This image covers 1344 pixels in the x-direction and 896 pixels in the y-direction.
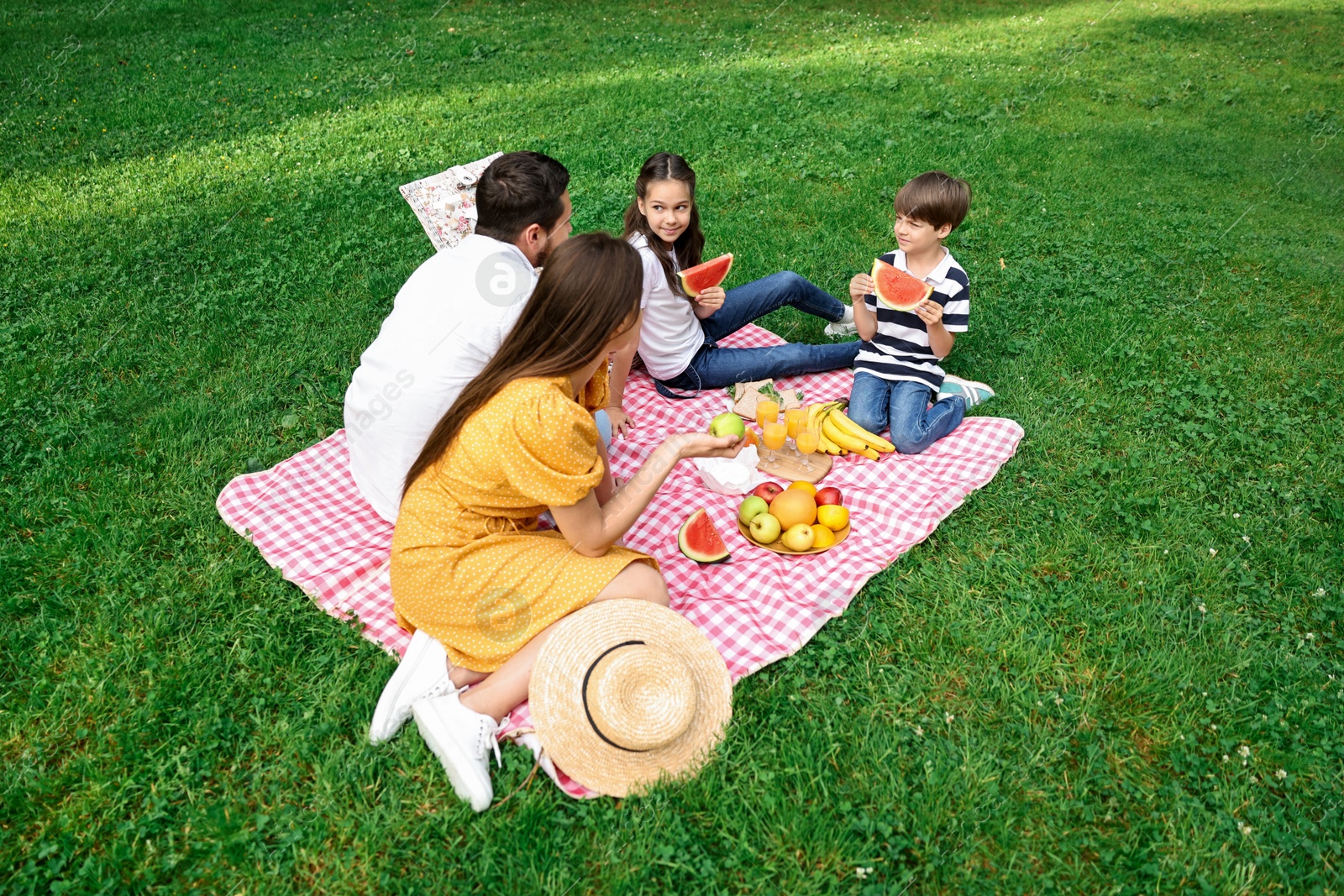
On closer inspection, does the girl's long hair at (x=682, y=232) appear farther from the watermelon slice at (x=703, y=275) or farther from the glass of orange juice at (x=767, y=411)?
the glass of orange juice at (x=767, y=411)

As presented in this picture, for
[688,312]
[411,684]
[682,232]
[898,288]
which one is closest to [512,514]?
[411,684]

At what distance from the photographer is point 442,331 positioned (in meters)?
3.48

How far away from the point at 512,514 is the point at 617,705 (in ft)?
2.76

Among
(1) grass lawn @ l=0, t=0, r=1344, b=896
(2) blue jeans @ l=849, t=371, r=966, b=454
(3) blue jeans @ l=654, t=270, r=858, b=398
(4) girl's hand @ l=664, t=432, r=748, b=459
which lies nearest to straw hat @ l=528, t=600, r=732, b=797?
(1) grass lawn @ l=0, t=0, r=1344, b=896

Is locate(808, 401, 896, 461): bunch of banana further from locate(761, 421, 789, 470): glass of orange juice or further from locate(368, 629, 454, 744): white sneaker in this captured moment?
locate(368, 629, 454, 744): white sneaker

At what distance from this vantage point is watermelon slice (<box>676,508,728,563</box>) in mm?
3752

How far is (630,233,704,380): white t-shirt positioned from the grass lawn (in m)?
1.09

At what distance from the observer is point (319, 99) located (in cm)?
921

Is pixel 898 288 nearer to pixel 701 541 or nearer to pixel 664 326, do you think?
pixel 664 326

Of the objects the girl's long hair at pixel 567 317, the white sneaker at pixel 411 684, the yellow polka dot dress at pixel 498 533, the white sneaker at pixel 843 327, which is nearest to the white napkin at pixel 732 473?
the yellow polka dot dress at pixel 498 533

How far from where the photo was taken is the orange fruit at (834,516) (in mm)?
3846

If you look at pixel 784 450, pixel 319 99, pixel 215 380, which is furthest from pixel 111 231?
pixel 784 450

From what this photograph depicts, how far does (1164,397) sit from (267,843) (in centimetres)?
483

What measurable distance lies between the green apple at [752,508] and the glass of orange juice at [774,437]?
1.48ft
